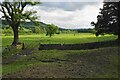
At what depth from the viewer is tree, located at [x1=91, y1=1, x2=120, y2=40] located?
45094 mm

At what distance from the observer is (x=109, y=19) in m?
46.6

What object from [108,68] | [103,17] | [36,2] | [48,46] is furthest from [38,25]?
[108,68]

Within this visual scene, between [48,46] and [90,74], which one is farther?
[48,46]

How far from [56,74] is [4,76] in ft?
13.9

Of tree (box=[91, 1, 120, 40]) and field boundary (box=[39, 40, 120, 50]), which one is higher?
tree (box=[91, 1, 120, 40])

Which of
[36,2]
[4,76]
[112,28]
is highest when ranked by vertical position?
[36,2]

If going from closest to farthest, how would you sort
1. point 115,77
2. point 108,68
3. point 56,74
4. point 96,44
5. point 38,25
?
point 115,77 < point 56,74 < point 108,68 < point 96,44 < point 38,25

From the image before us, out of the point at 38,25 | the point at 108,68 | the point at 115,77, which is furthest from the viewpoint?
the point at 38,25

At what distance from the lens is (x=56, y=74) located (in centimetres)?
2220

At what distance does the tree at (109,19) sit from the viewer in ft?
148

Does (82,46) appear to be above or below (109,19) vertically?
below

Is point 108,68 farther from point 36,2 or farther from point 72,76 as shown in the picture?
point 36,2

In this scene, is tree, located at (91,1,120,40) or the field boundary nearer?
the field boundary

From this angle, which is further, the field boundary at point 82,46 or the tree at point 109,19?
the tree at point 109,19
